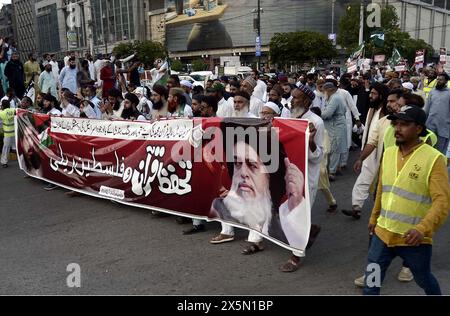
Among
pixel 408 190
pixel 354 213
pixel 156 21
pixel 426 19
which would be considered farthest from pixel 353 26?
pixel 156 21

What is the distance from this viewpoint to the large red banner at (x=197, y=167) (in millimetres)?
4363

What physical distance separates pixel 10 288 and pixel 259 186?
8.37 ft

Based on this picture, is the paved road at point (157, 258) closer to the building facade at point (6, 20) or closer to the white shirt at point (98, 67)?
the white shirt at point (98, 67)

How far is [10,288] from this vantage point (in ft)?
13.2

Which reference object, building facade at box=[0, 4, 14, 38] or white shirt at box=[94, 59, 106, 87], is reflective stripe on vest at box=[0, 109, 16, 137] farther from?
building facade at box=[0, 4, 14, 38]

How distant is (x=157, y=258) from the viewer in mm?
4613

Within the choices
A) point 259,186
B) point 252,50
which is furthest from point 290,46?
point 259,186

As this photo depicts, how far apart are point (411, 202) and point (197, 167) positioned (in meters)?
2.83

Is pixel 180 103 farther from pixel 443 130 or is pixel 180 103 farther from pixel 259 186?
pixel 443 130

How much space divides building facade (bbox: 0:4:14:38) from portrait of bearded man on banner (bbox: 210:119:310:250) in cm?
11318

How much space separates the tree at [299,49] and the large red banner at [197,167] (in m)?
49.5

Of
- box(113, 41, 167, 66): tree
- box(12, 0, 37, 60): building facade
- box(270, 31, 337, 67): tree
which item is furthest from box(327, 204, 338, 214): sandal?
box(12, 0, 37, 60): building facade

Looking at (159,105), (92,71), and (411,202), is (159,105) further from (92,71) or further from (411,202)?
(92,71)

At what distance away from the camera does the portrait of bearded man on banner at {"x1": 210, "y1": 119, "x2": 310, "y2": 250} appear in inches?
169
